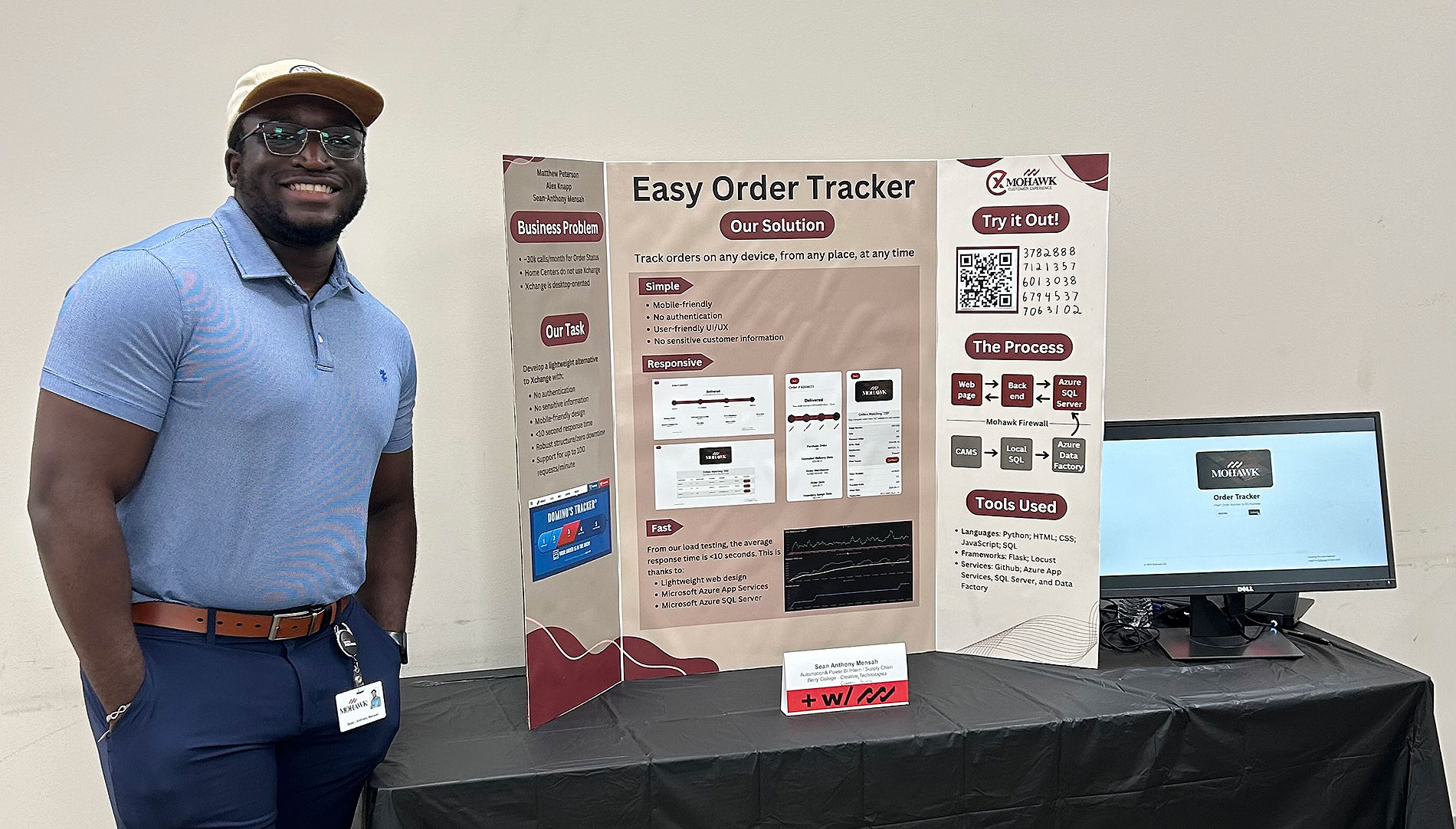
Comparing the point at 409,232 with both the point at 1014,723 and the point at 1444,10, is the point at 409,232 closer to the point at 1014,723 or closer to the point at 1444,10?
the point at 1014,723

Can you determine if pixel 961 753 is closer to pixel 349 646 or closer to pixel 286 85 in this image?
pixel 349 646

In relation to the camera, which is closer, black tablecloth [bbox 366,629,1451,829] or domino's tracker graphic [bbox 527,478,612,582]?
black tablecloth [bbox 366,629,1451,829]

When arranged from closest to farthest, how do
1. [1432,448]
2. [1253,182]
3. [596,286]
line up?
[596,286], [1253,182], [1432,448]

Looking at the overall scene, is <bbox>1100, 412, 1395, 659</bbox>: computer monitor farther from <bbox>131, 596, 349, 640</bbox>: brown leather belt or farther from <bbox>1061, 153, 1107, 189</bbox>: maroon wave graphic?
<bbox>131, 596, 349, 640</bbox>: brown leather belt

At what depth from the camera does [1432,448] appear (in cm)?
283

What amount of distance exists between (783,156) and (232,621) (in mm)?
1568

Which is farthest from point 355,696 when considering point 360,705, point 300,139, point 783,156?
point 783,156

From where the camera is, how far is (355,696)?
161 cm

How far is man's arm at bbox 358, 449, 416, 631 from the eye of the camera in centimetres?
186

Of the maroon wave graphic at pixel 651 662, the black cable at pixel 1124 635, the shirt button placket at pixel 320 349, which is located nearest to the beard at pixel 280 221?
the shirt button placket at pixel 320 349

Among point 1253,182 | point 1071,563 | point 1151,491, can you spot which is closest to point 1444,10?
point 1253,182

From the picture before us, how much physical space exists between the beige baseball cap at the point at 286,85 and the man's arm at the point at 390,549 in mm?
633

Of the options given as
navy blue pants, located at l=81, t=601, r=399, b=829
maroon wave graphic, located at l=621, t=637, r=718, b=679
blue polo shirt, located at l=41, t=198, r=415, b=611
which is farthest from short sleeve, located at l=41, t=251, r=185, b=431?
maroon wave graphic, located at l=621, t=637, r=718, b=679

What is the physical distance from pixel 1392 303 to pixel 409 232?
251 cm
